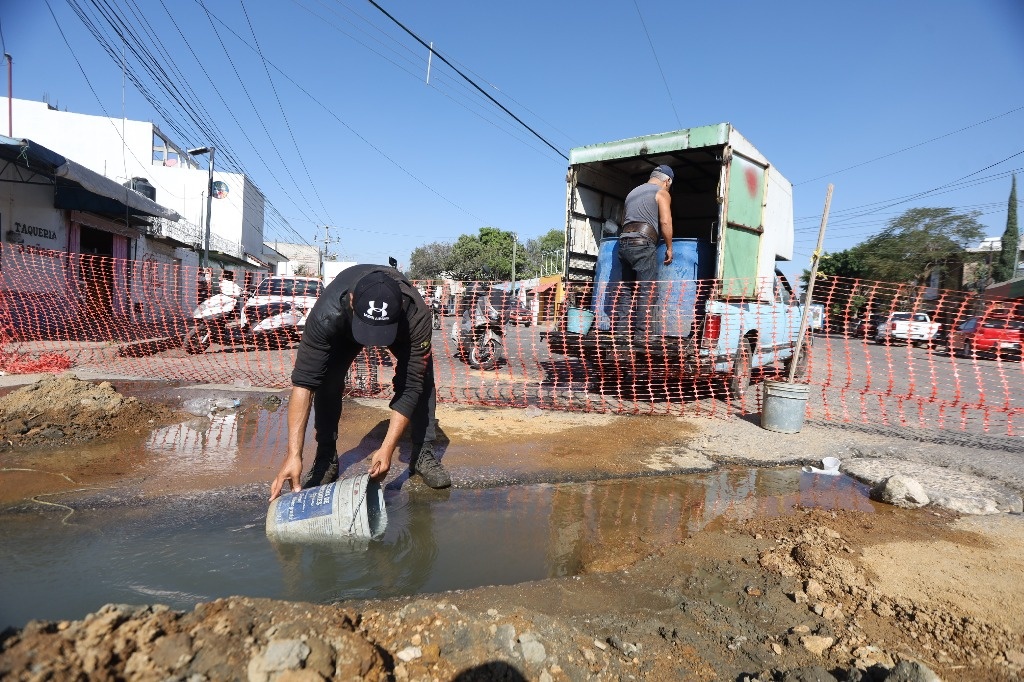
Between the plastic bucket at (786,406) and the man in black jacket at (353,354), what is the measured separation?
3230 mm

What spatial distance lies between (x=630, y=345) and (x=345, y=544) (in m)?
4.46

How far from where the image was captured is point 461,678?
1.71m

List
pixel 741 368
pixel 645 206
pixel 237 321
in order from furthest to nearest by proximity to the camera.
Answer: pixel 237 321, pixel 741 368, pixel 645 206

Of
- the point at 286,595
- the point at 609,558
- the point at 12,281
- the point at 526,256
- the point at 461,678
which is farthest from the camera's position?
the point at 526,256

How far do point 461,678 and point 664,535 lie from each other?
1.63 metres

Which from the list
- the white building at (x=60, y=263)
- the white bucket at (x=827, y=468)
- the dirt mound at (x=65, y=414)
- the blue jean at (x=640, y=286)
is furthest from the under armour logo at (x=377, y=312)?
the white building at (x=60, y=263)

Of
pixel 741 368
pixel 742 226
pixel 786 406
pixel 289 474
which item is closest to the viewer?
pixel 289 474

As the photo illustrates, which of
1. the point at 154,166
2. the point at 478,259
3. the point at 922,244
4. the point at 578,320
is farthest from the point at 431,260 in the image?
the point at 578,320

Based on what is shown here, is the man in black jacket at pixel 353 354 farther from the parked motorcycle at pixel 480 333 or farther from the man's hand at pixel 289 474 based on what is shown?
the parked motorcycle at pixel 480 333

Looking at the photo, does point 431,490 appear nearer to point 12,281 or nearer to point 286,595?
point 286,595

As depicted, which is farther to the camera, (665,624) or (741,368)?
(741,368)

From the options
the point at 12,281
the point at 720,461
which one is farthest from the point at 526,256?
the point at 720,461

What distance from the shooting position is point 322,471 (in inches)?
136

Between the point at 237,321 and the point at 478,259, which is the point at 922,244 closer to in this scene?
the point at 478,259
